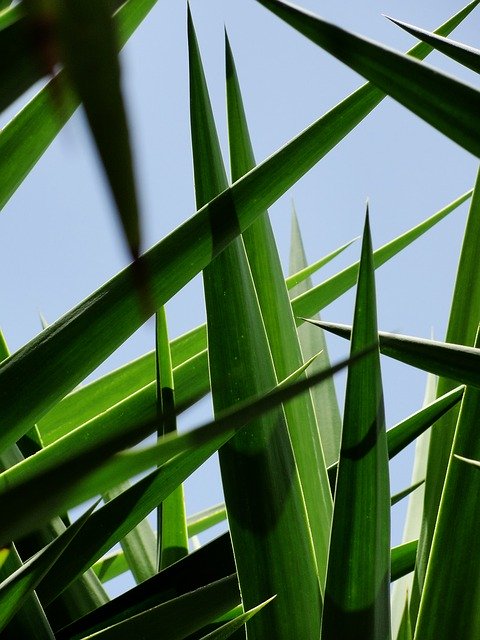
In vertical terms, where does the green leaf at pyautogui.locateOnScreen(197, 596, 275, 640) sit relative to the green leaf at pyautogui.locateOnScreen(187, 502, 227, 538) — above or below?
below

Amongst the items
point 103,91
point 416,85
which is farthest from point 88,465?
point 416,85

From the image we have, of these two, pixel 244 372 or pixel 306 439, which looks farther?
pixel 306 439

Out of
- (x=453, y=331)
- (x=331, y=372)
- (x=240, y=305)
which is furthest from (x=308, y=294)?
(x=331, y=372)

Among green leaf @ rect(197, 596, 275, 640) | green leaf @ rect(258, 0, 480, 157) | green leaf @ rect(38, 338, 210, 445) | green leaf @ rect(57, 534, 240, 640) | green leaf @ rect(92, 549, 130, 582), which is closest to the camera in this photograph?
green leaf @ rect(258, 0, 480, 157)

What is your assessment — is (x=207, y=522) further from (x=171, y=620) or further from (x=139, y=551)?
(x=171, y=620)

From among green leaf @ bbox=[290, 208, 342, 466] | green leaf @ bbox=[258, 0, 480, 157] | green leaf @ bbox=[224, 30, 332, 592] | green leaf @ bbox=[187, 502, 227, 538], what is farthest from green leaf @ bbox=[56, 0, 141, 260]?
green leaf @ bbox=[187, 502, 227, 538]

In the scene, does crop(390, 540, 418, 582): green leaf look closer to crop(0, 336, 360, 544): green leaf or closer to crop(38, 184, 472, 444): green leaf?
crop(38, 184, 472, 444): green leaf

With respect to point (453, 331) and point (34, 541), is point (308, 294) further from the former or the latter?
point (34, 541)
